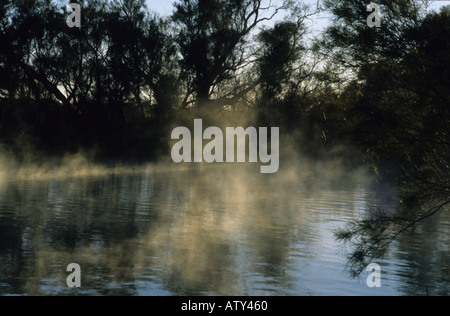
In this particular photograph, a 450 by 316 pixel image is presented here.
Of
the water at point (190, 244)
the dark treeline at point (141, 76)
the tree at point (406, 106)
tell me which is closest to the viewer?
the water at point (190, 244)

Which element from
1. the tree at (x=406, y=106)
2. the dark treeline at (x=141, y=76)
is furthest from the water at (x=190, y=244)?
the dark treeline at (x=141, y=76)

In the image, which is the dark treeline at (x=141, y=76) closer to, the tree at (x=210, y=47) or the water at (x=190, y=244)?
the tree at (x=210, y=47)

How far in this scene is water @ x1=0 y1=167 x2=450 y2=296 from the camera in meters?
11.1

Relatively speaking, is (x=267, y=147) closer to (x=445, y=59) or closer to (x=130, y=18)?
(x=130, y=18)

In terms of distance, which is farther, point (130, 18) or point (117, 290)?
point (130, 18)

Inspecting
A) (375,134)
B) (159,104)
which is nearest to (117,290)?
(375,134)

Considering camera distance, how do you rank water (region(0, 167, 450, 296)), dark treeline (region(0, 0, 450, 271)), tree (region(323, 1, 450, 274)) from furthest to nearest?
dark treeline (region(0, 0, 450, 271))
tree (region(323, 1, 450, 274))
water (region(0, 167, 450, 296))

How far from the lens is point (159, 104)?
48.2 meters

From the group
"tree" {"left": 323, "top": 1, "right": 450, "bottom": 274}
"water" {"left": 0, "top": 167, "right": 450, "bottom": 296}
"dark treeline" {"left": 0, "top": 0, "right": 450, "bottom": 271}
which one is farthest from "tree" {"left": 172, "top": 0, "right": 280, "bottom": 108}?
"tree" {"left": 323, "top": 1, "right": 450, "bottom": 274}

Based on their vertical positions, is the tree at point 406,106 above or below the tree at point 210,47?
below

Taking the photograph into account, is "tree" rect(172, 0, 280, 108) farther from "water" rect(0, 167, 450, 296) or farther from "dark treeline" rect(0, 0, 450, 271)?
"water" rect(0, 167, 450, 296)

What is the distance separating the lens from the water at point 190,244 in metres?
11.1
